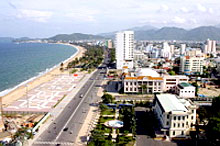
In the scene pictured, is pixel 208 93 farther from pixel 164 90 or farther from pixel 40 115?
pixel 40 115

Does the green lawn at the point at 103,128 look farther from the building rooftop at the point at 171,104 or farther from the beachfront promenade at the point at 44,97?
the beachfront promenade at the point at 44,97

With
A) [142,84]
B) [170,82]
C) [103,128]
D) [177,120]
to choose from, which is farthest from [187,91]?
[103,128]

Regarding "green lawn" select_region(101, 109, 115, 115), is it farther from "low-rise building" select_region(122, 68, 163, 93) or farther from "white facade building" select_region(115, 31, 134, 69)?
"white facade building" select_region(115, 31, 134, 69)

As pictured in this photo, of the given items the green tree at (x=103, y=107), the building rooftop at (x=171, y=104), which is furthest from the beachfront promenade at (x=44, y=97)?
the building rooftop at (x=171, y=104)

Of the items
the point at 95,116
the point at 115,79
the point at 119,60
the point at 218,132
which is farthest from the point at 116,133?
the point at 119,60

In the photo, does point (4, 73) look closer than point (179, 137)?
No

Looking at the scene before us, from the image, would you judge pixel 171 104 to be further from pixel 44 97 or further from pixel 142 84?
pixel 44 97

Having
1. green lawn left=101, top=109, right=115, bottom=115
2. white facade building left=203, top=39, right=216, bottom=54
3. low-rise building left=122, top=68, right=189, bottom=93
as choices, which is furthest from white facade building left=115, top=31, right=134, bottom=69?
white facade building left=203, top=39, right=216, bottom=54

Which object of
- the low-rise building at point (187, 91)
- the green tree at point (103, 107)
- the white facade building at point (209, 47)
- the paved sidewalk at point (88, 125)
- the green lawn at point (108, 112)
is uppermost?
the white facade building at point (209, 47)
